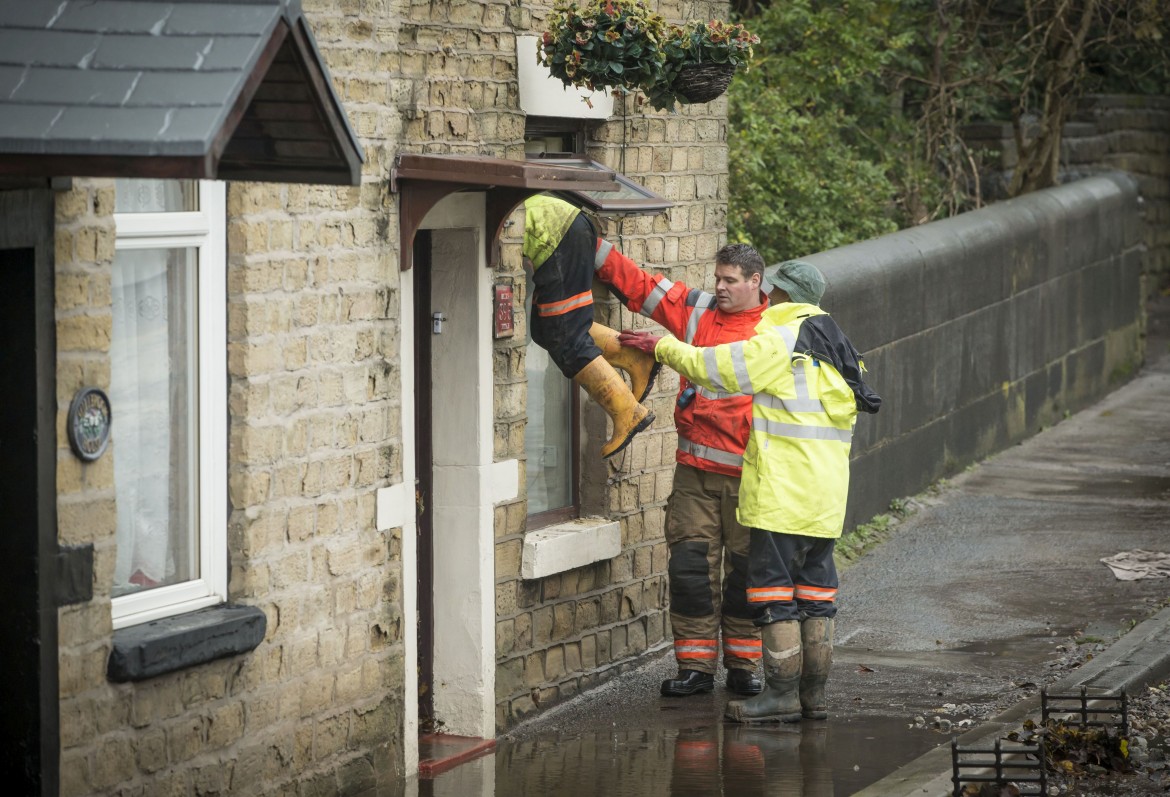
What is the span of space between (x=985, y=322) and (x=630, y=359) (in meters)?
6.33

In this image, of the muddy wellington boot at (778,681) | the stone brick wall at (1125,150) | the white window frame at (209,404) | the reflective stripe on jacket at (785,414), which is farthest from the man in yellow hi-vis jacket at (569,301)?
the stone brick wall at (1125,150)

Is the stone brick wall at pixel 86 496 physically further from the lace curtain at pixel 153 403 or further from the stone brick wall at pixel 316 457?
the lace curtain at pixel 153 403

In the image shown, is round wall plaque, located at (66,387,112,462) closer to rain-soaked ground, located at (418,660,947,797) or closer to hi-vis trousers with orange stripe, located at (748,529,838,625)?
rain-soaked ground, located at (418,660,947,797)

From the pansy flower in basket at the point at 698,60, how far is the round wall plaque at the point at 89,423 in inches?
125

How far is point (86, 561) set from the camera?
18.7 ft

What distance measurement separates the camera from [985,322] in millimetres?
14117

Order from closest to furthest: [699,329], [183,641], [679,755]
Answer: [183,641] → [679,755] → [699,329]

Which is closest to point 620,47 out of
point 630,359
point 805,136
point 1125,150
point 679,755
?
point 630,359

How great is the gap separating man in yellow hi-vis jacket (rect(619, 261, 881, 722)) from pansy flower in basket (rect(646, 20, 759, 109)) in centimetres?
89

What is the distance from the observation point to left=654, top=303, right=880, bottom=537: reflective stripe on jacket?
796cm

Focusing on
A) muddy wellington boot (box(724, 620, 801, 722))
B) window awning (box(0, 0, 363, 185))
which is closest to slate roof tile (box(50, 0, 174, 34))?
window awning (box(0, 0, 363, 185))

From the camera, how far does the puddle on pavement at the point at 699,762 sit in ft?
24.0

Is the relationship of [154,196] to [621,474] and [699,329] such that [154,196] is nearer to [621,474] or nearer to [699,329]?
[699,329]

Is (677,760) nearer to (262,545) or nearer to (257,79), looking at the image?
(262,545)
